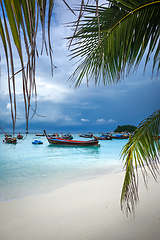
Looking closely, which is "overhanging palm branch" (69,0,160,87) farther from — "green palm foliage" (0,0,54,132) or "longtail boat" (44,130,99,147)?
"longtail boat" (44,130,99,147)

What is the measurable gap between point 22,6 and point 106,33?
1.40m

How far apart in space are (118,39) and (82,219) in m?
2.92

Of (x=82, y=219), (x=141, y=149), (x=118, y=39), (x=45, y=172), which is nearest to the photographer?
(x=118, y=39)

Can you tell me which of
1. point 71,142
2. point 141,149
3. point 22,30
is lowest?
point 71,142

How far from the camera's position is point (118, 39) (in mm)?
1445

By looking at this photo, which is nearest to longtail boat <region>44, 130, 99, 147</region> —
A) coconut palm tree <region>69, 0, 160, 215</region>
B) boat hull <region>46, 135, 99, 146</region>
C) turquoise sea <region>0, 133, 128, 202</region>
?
boat hull <region>46, 135, 99, 146</region>

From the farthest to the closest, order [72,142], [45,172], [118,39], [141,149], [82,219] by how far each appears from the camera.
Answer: [72,142] < [45,172] < [82,219] < [141,149] < [118,39]

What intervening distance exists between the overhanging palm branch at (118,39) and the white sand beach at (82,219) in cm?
219

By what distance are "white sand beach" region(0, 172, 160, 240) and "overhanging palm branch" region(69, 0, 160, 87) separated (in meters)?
2.19

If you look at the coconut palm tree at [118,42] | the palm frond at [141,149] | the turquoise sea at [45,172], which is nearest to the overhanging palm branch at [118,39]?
the coconut palm tree at [118,42]

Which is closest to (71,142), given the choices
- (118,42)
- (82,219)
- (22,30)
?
(82,219)

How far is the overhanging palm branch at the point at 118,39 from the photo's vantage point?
4.49ft

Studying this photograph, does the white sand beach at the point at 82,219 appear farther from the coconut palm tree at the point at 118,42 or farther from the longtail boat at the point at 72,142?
the longtail boat at the point at 72,142

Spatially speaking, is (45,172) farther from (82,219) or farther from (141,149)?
(141,149)
